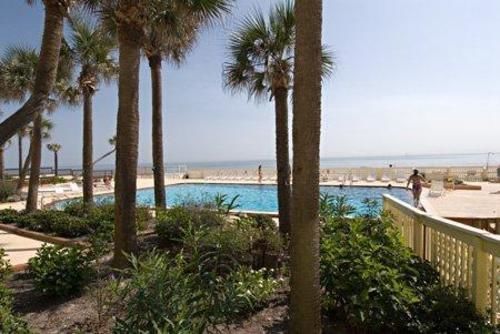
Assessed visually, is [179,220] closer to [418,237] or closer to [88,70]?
[418,237]

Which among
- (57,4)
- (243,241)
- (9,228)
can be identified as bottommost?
(9,228)

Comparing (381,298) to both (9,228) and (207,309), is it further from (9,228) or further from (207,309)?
(9,228)

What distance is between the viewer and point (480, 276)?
3.82 m

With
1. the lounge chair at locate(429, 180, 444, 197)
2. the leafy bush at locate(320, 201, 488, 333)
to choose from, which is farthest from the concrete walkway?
the lounge chair at locate(429, 180, 444, 197)

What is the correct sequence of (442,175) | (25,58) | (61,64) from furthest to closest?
(442,175)
(25,58)
(61,64)

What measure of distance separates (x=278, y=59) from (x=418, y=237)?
4.98 m

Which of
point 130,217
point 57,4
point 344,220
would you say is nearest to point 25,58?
point 57,4

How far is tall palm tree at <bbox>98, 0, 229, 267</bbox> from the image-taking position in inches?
246

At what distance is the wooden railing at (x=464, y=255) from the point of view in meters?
3.72

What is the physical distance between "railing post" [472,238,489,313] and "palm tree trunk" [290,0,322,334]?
1688 mm

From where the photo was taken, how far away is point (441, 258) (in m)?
4.82

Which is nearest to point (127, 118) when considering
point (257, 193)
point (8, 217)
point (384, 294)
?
point (384, 294)

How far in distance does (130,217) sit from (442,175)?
2374 cm

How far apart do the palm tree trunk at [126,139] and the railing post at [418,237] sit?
14.3ft
